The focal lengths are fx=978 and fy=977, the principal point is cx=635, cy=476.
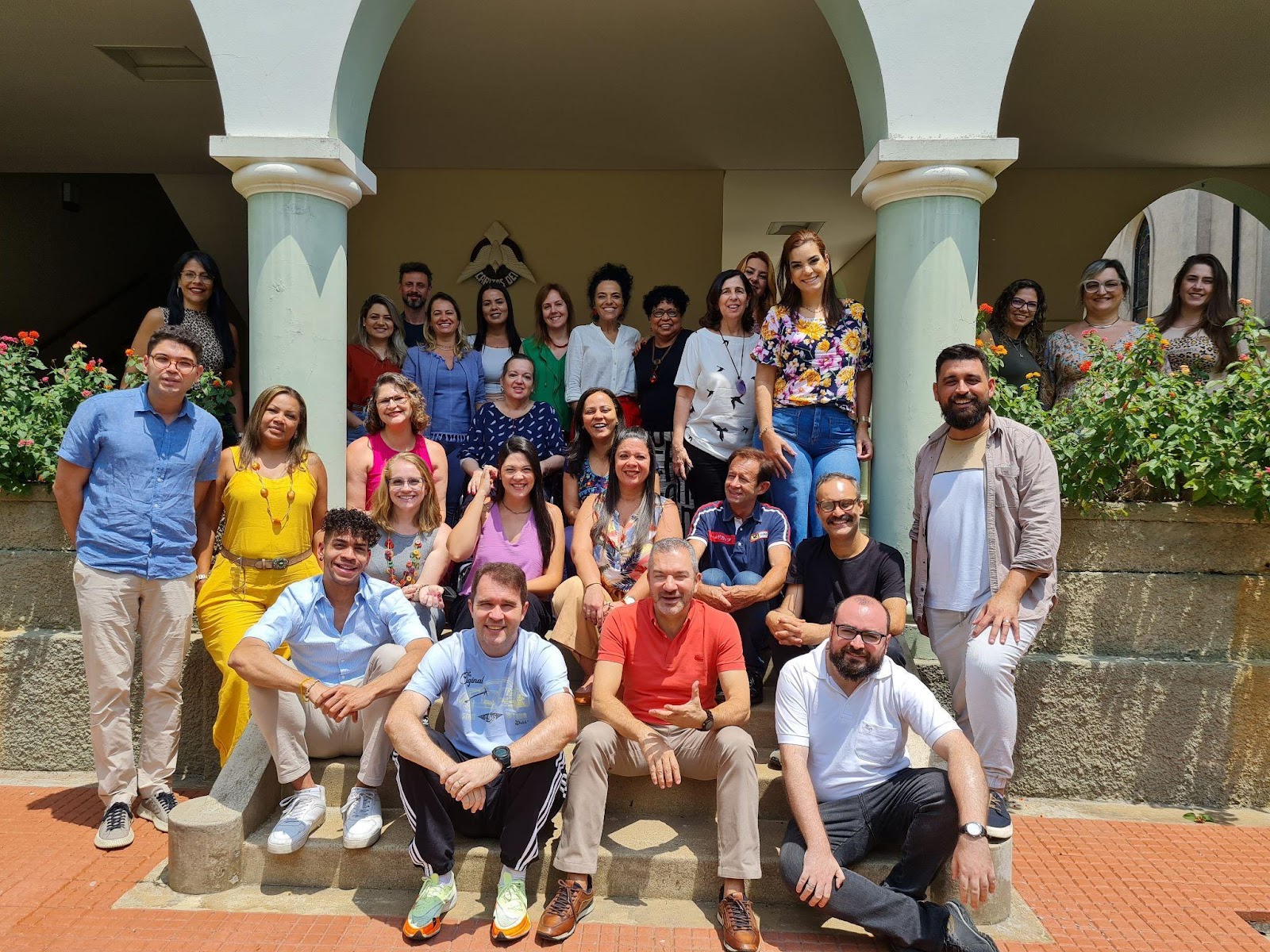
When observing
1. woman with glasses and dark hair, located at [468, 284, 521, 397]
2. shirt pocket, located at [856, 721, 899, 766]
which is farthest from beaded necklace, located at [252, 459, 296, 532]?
shirt pocket, located at [856, 721, 899, 766]

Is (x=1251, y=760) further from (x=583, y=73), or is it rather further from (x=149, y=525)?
(x=583, y=73)

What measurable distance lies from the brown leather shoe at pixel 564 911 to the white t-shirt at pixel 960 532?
5.58 feet

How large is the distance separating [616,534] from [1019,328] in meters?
2.71

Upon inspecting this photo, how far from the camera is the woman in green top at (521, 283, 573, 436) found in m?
5.36

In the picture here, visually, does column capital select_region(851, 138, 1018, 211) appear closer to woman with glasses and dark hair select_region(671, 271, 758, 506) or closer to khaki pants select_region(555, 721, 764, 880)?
woman with glasses and dark hair select_region(671, 271, 758, 506)

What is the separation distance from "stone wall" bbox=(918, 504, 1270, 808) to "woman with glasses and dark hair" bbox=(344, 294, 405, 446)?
3244mm

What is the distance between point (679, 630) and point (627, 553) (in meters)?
0.71

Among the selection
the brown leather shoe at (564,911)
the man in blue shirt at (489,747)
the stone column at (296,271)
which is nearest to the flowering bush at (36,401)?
the stone column at (296,271)

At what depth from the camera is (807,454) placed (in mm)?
4387

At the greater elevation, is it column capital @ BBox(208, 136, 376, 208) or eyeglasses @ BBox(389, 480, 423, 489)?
column capital @ BBox(208, 136, 376, 208)

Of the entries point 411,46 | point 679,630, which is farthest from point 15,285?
point 679,630

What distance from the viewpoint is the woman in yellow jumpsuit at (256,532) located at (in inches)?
155

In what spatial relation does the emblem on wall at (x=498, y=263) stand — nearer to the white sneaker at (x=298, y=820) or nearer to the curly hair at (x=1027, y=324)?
the curly hair at (x=1027, y=324)

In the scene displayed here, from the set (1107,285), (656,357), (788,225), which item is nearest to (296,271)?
(656,357)
